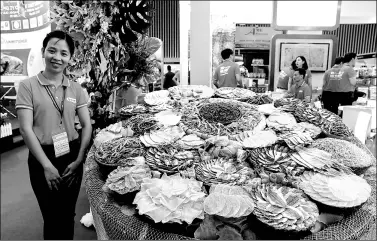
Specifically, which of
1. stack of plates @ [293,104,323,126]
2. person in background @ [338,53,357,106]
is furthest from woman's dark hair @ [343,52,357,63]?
stack of plates @ [293,104,323,126]

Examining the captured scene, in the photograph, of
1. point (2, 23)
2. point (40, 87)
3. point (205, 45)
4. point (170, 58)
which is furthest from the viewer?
point (170, 58)

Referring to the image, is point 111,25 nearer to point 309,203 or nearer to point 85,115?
point 85,115

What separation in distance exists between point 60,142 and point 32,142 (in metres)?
0.18

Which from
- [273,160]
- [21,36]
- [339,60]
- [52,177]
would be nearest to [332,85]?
[339,60]

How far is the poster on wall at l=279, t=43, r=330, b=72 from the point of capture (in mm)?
6016

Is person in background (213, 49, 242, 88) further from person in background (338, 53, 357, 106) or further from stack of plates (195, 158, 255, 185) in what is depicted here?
→ stack of plates (195, 158, 255, 185)

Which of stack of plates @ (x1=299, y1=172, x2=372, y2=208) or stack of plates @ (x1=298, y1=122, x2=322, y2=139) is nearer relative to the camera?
stack of plates @ (x1=299, y1=172, x2=372, y2=208)

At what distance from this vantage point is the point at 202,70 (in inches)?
180

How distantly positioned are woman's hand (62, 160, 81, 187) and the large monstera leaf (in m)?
1.28

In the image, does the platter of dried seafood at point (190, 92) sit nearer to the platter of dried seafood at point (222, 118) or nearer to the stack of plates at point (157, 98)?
the stack of plates at point (157, 98)

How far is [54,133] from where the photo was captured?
6.45ft

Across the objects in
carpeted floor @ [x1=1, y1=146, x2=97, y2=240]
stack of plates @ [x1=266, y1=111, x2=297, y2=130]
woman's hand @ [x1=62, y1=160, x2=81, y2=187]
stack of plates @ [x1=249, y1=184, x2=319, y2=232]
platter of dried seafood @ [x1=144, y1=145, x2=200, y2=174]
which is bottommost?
carpeted floor @ [x1=1, y1=146, x2=97, y2=240]

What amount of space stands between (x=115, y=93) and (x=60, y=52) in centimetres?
102

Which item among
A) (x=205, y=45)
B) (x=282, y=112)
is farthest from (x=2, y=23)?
(x=282, y=112)
